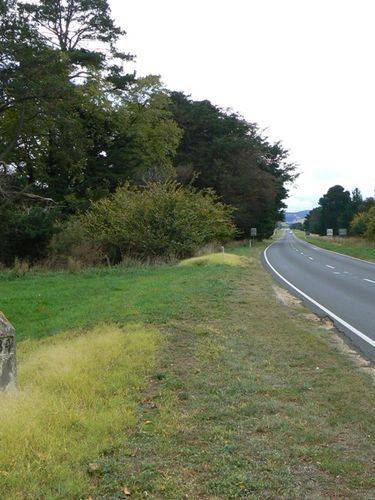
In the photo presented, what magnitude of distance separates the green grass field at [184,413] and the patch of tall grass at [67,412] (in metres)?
0.01

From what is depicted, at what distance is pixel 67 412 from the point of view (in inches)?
179

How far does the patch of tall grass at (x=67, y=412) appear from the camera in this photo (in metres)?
3.55

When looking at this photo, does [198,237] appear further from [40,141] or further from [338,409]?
[338,409]

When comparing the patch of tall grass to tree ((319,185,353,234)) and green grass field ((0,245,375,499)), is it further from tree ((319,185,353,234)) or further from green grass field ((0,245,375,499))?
tree ((319,185,353,234))

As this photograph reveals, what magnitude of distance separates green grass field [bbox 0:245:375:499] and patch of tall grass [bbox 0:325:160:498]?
0.5 inches

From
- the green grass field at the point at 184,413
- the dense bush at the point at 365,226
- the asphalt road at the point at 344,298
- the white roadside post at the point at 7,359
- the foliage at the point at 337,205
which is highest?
the foliage at the point at 337,205

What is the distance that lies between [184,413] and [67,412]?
109 centimetres

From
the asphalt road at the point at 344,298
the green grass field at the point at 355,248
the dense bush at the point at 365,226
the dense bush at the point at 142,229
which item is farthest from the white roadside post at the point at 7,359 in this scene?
the dense bush at the point at 365,226

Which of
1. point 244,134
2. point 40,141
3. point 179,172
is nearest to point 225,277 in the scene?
point 40,141

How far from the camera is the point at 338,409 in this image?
205 inches

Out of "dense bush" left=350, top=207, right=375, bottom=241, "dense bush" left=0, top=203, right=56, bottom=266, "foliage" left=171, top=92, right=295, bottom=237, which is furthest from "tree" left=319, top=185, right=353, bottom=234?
"dense bush" left=0, top=203, right=56, bottom=266

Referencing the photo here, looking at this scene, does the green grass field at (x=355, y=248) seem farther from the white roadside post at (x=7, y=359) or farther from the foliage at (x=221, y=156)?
the white roadside post at (x=7, y=359)

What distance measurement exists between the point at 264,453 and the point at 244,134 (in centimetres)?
5729

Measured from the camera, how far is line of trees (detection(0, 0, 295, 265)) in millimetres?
27141
